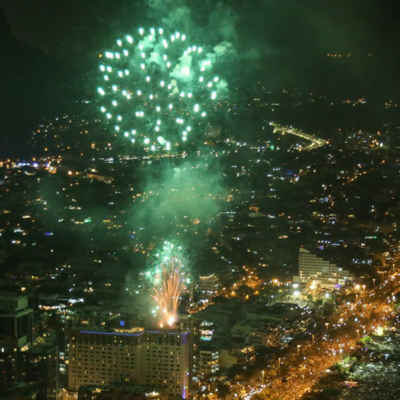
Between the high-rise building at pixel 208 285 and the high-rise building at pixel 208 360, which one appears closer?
the high-rise building at pixel 208 360

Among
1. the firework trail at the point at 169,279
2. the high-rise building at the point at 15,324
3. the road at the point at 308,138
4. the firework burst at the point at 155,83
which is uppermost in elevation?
the road at the point at 308,138

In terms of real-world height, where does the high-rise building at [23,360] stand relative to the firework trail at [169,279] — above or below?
below

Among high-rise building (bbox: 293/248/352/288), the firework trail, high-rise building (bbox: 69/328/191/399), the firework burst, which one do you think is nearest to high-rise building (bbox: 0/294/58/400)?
high-rise building (bbox: 69/328/191/399)

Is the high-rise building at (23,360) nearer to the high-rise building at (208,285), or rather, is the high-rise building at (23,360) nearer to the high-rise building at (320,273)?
the high-rise building at (208,285)

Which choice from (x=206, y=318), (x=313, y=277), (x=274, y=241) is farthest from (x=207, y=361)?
(x=274, y=241)

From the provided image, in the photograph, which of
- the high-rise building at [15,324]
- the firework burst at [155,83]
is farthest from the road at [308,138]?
the firework burst at [155,83]

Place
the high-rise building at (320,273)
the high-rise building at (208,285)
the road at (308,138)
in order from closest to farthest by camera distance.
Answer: the high-rise building at (208,285) < the high-rise building at (320,273) < the road at (308,138)

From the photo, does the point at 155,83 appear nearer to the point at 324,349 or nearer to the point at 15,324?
the point at 15,324
